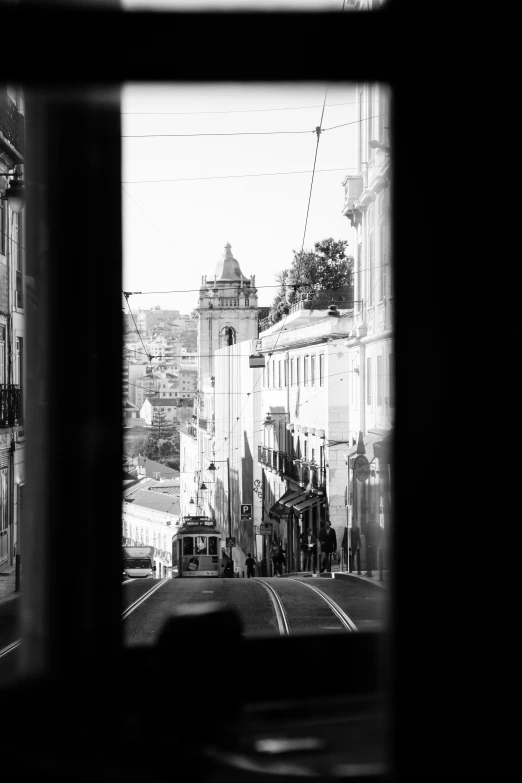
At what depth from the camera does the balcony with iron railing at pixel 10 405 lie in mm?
16422

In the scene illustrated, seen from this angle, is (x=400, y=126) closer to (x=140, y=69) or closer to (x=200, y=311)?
(x=140, y=69)

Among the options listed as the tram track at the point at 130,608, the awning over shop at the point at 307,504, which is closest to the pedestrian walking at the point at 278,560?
the awning over shop at the point at 307,504

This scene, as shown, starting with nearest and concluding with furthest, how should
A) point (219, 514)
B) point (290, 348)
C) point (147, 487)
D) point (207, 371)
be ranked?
point (290, 348) → point (219, 514) → point (147, 487) → point (207, 371)

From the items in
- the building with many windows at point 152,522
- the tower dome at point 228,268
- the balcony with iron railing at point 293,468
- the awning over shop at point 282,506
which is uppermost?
the tower dome at point 228,268

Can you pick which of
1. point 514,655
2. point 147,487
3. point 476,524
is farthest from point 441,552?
point 147,487

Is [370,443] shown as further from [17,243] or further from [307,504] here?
[17,243]

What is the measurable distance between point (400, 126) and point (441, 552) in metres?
0.83

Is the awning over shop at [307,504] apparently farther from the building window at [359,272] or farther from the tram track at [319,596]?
the tram track at [319,596]

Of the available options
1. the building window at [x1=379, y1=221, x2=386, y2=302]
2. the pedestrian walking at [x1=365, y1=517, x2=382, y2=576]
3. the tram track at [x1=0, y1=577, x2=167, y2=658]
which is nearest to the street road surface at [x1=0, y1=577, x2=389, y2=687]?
the tram track at [x1=0, y1=577, x2=167, y2=658]

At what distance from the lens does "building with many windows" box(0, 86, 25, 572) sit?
53.8 feet

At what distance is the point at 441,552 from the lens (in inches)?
69.5

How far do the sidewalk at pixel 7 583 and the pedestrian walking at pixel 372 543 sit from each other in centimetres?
676

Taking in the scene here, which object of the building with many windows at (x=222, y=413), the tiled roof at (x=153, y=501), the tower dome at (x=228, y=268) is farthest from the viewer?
the tower dome at (x=228, y=268)

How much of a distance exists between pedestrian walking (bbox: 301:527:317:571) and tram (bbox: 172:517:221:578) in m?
2.59
